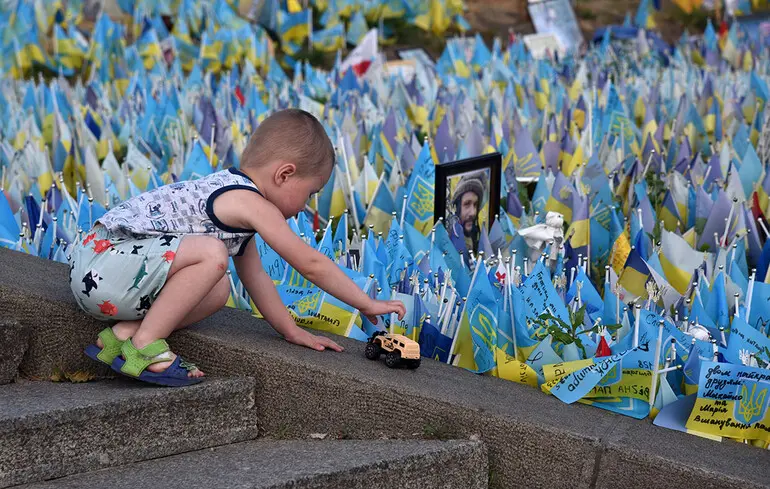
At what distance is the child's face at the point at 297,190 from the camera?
273cm

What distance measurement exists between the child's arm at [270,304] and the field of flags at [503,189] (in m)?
0.20

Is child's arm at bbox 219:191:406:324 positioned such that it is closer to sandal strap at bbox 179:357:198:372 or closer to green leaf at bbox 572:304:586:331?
sandal strap at bbox 179:357:198:372

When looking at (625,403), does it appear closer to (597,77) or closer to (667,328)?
(667,328)

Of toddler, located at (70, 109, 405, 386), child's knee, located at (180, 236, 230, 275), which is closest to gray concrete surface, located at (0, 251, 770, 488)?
toddler, located at (70, 109, 405, 386)

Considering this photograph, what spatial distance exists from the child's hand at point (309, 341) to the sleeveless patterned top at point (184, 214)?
11.4 inches

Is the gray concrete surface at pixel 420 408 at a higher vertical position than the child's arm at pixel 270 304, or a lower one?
lower

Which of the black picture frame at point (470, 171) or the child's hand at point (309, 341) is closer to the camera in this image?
the child's hand at point (309, 341)

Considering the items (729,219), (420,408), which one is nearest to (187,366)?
(420,408)

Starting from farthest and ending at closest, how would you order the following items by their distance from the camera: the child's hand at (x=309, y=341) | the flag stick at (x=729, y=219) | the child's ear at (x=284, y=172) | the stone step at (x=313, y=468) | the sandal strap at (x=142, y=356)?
the flag stick at (x=729, y=219)
the child's hand at (x=309, y=341)
the child's ear at (x=284, y=172)
the sandal strap at (x=142, y=356)
the stone step at (x=313, y=468)

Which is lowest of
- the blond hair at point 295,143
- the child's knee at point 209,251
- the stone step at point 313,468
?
the stone step at point 313,468

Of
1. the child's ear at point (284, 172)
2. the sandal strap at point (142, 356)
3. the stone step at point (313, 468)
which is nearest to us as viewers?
the stone step at point (313, 468)

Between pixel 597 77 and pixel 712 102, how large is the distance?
4.56ft

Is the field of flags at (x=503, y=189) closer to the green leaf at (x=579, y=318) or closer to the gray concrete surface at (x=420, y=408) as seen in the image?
the green leaf at (x=579, y=318)

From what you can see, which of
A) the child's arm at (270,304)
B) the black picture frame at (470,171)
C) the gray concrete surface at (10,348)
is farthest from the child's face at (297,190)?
the black picture frame at (470,171)
